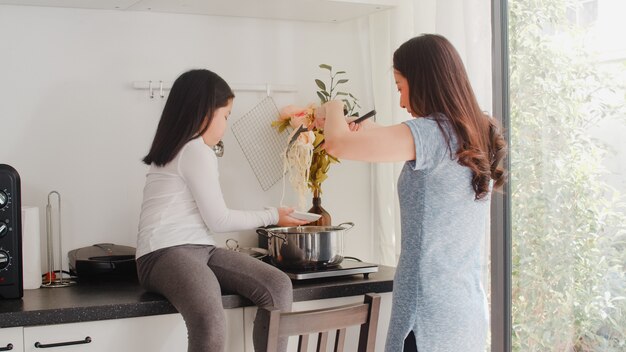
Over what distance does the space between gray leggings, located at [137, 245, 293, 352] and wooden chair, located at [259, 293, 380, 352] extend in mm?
201

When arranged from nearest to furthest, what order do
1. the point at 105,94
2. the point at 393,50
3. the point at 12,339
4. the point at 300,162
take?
the point at 12,339, the point at 105,94, the point at 300,162, the point at 393,50

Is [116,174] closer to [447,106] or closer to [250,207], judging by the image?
[250,207]

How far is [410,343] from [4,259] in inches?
42.4

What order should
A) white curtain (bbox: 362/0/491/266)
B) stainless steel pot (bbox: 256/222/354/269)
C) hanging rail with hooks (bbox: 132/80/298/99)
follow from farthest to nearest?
hanging rail with hooks (bbox: 132/80/298/99) → white curtain (bbox: 362/0/491/266) → stainless steel pot (bbox: 256/222/354/269)

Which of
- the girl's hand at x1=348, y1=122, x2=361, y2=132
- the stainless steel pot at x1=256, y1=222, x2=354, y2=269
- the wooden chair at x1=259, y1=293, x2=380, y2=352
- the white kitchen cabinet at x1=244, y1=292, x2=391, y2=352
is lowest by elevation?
the white kitchen cabinet at x1=244, y1=292, x2=391, y2=352

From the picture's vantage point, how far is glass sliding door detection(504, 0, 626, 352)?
6.98ft

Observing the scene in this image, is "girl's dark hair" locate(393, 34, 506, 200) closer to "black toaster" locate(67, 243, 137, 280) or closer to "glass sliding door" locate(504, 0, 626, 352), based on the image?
"glass sliding door" locate(504, 0, 626, 352)

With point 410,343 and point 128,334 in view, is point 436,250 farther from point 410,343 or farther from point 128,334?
point 128,334

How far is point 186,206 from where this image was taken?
216 centimetres

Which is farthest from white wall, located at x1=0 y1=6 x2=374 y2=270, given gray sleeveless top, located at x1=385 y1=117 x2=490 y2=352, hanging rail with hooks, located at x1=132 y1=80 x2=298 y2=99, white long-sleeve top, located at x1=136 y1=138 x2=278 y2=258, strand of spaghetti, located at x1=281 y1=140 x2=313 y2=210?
gray sleeveless top, located at x1=385 y1=117 x2=490 y2=352

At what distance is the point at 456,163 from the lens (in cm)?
176

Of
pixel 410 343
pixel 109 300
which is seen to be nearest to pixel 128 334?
pixel 109 300

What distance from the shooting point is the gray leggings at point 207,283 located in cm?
194

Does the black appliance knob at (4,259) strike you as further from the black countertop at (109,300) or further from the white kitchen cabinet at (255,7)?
the white kitchen cabinet at (255,7)
